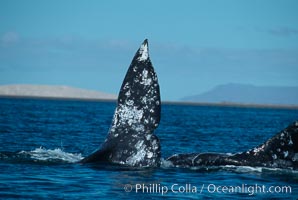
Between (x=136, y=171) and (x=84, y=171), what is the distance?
1.21 m

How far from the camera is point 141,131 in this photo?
15.5 m

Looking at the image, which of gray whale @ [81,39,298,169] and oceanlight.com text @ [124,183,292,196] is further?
gray whale @ [81,39,298,169]

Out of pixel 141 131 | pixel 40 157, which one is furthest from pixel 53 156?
pixel 141 131

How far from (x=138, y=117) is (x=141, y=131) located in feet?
1.00

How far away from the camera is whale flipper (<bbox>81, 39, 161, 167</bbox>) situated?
15.5 m

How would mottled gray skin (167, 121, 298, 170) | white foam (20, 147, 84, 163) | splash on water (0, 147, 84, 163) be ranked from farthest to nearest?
white foam (20, 147, 84, 163)
splash on water (0, 147, 84, 163)
mottled gray skin (167, 121, 298, 170)

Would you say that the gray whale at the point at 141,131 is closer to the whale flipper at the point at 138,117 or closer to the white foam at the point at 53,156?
the whale flipper at the point at 138,117

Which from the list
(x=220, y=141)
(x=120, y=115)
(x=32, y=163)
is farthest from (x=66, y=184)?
(x=220, y=141)

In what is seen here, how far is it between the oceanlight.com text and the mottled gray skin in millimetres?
1050

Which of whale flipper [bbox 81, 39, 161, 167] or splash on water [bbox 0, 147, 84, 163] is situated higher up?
whale flipper [bbox 81, 39, 161, 167]

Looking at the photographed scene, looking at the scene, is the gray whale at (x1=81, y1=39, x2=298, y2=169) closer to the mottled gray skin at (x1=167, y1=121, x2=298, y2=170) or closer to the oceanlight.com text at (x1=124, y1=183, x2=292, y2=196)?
the mottled gray skin at (x1=167, y1=121, x2=298, y2=170)

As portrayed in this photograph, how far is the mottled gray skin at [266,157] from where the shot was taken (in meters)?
15.5

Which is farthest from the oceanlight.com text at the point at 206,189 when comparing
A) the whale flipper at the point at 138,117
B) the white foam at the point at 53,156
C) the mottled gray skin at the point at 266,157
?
the white foam at the point at 53,156

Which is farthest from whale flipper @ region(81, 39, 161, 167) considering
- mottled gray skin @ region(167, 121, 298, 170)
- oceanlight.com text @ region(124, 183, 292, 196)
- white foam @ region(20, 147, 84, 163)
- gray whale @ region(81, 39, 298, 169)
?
white foam @ region(20, 147, 84, 163)
